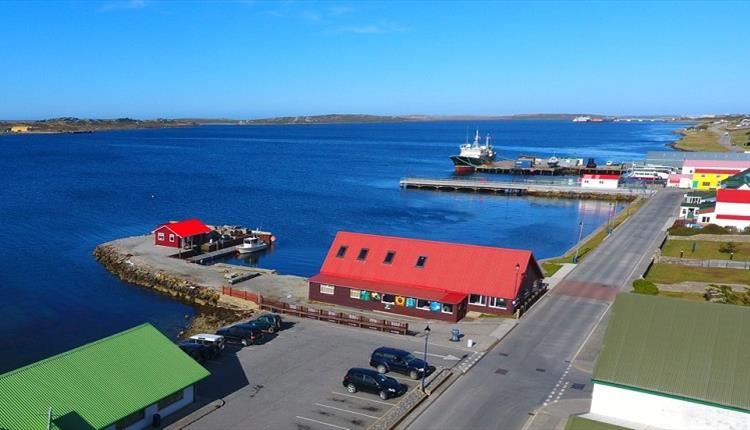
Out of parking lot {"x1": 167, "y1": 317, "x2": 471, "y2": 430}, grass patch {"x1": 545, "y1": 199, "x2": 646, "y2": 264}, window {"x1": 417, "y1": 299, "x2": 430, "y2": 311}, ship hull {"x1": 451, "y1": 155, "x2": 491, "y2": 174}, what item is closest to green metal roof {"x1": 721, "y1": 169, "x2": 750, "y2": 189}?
grass patch {"x1": 545, "y1": 199, "x2": 646, "y2": 264}

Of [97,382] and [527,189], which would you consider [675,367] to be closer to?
[97,382]

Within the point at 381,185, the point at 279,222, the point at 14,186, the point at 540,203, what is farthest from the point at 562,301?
the point at 14,186

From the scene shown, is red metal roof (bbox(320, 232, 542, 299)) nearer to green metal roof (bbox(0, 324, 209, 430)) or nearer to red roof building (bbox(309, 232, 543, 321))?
red roof building (bbox(309, 232, 543, 321))

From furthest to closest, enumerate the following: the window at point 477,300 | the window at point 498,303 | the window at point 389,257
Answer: the window at point 389,257 < the window at point 477,300 < the window at point 498,303

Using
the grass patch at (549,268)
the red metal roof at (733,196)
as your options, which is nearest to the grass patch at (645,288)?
the grass patch at (549,268)

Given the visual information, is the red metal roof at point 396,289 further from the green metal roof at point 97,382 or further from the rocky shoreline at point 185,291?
the green metal roof at point 97,382
